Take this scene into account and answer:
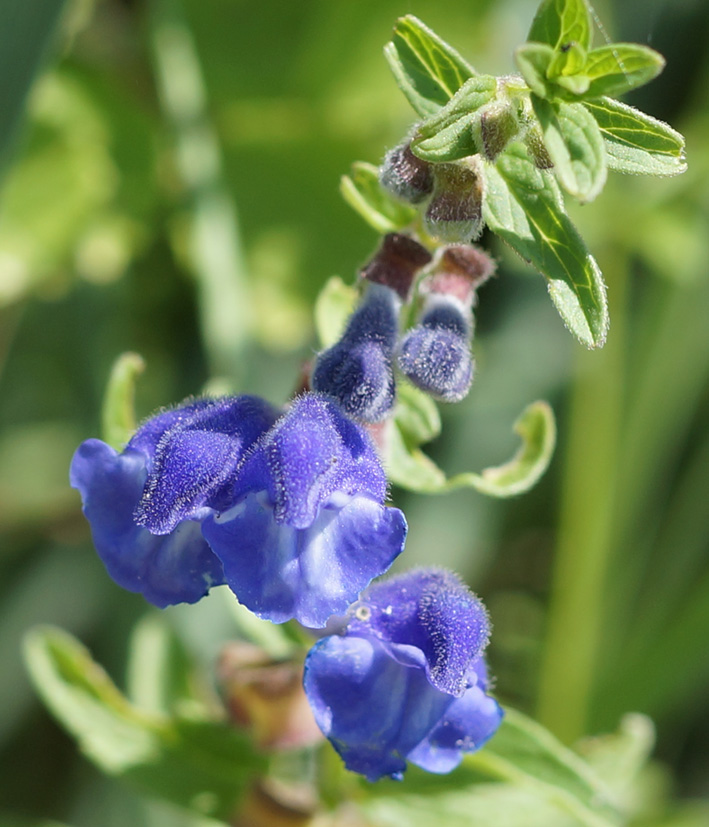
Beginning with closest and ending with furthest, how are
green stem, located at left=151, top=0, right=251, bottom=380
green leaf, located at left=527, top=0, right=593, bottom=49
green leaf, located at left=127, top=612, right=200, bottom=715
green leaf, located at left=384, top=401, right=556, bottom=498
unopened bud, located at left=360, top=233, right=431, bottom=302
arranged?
green leaf, located at left=527, top=0, right=593, bottom=49, unopened bud, located at left=360, top=233, right=431, bottom=302, green leaf, located at left=384, top=401, right=556, bottom=498, green leaf, located at left=127, top=612, right=200, bottom=715, green stem, located at left=151, top=0, right=251, bottom=380

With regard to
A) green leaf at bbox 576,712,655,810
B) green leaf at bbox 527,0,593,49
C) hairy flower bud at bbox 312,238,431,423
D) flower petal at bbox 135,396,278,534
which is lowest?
green leaf at bbox 576,712,655,810

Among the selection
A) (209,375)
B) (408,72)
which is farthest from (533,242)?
(209,375)

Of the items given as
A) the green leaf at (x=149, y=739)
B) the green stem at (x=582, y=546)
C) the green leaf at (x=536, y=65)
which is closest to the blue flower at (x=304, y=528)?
the green leaf at (x=536, y=65)

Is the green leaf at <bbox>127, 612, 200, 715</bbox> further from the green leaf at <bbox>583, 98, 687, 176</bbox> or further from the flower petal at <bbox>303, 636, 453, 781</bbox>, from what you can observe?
the green leaf at <bbox>583, 98, 687, 176</bbox>

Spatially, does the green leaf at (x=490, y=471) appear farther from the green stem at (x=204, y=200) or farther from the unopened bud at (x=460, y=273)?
the green stem at (x=204, y=200)

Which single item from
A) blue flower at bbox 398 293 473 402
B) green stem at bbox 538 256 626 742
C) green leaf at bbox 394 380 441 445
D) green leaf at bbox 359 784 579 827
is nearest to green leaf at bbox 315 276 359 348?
green leaf at bbox 394 380 441 445

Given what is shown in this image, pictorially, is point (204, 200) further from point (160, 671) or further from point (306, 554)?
point (306, 554)

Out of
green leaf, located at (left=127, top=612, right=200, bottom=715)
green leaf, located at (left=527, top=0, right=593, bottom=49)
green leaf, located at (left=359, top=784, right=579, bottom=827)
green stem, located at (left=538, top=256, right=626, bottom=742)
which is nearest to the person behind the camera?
green leaf, located at (left=527, top=0, right=593, bottom=49)
